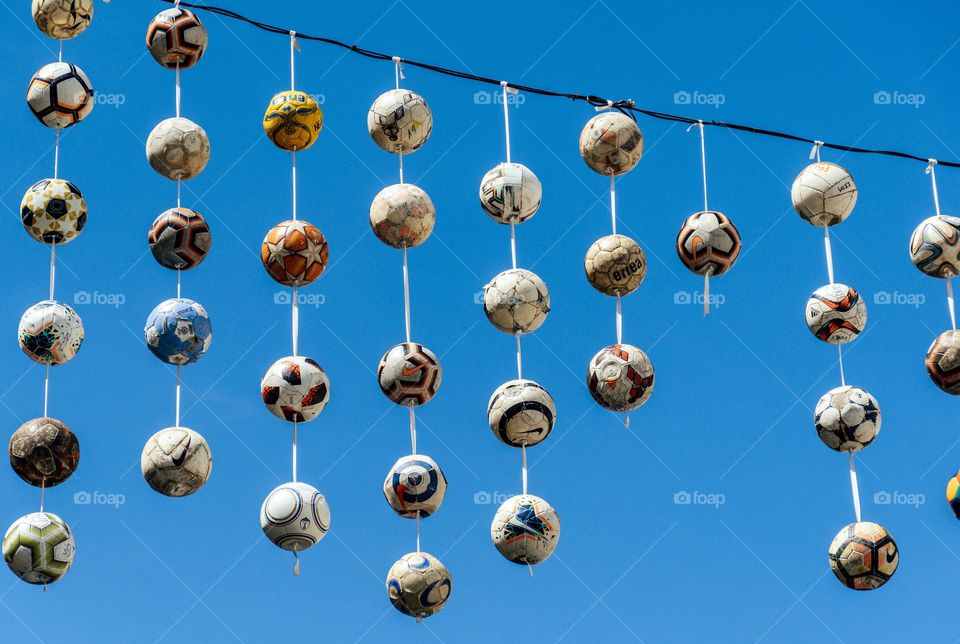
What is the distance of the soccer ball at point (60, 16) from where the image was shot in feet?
36.6

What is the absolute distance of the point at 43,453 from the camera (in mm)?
10680

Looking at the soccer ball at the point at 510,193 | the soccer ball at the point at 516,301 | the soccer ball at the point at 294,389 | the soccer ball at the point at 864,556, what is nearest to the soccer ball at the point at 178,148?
the soccer ball at the point at 294,389

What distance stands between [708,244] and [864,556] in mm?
2101

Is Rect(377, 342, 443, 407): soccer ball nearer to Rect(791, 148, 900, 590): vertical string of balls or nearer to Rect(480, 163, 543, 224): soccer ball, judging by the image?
Rect(480, 163, 543, 224): soccer ball

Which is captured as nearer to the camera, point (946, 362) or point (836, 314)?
point (836, 314)

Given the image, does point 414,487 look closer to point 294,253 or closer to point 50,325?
point 294,253

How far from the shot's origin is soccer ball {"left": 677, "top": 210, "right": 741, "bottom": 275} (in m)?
11.1

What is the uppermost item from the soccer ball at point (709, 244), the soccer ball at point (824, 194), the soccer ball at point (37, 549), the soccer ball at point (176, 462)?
the soccer ball at point (824, 194)

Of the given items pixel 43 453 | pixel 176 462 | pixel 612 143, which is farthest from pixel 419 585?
pixel 612 143

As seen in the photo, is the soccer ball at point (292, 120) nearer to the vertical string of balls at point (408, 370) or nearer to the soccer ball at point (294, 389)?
the vertical string of balls at point (408, 370)

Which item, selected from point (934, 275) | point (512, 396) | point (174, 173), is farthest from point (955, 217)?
point (174, 173)

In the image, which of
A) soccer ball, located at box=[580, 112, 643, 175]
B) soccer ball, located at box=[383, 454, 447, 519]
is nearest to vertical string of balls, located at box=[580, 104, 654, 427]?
soccer ball, located at box=[580, 112, 643, 175]

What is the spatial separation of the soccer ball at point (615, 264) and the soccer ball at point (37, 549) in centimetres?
355

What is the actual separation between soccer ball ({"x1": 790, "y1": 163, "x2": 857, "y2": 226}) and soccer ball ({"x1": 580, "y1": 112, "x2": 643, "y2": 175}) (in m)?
1.08
